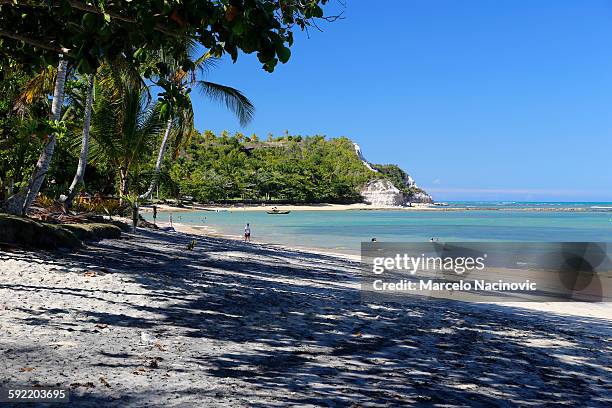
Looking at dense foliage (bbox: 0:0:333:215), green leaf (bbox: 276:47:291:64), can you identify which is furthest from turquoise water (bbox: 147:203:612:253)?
green leaf (bbox: 276:47:291:64)

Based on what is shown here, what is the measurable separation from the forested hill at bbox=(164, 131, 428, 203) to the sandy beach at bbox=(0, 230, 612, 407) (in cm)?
7331

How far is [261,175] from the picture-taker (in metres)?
105

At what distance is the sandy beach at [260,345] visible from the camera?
3758mm

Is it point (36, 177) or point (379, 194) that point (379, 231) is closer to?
point (36, 177)

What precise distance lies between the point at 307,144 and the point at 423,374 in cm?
17478

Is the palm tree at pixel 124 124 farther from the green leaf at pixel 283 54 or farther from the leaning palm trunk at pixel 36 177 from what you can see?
the green leaf at pixel 283 54

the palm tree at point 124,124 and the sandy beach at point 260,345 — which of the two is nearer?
the sandy beach at point 260,345

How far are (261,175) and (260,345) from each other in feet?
331

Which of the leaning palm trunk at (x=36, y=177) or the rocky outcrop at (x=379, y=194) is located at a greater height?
the rocky outcrop at (x=379, y=194)

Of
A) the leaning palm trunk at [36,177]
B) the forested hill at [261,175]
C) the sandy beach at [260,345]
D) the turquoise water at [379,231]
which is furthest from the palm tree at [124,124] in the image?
the forested hill at [261,175]

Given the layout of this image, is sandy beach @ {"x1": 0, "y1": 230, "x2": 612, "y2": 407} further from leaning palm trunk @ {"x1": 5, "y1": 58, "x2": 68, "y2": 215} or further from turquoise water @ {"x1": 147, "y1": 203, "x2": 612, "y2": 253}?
turquoise water @ {"x1": 147, "y1": 203, "x2": 612, "y2": 253}

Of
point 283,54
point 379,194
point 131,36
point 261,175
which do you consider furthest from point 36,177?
point 379,194

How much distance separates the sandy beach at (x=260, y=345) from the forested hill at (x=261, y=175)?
241 feet

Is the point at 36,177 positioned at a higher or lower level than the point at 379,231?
higher
